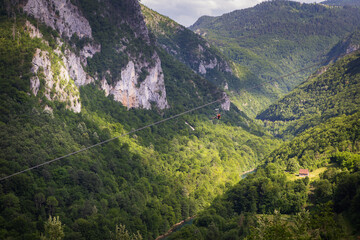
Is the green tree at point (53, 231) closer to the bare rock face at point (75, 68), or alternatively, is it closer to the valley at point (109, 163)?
the valley at point (109, 163)

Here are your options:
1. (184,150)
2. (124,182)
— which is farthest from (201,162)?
(124,182)

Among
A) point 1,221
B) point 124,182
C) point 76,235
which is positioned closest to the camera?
point 1,221

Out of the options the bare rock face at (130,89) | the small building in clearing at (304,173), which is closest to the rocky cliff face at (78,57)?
the bare rock face at (130,89)

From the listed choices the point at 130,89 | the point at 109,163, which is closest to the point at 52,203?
the point at 109,163

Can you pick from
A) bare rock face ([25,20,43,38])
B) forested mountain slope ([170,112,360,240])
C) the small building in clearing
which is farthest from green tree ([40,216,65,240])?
the small building in clearing

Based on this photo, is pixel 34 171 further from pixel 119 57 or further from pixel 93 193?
pixel 119 57
